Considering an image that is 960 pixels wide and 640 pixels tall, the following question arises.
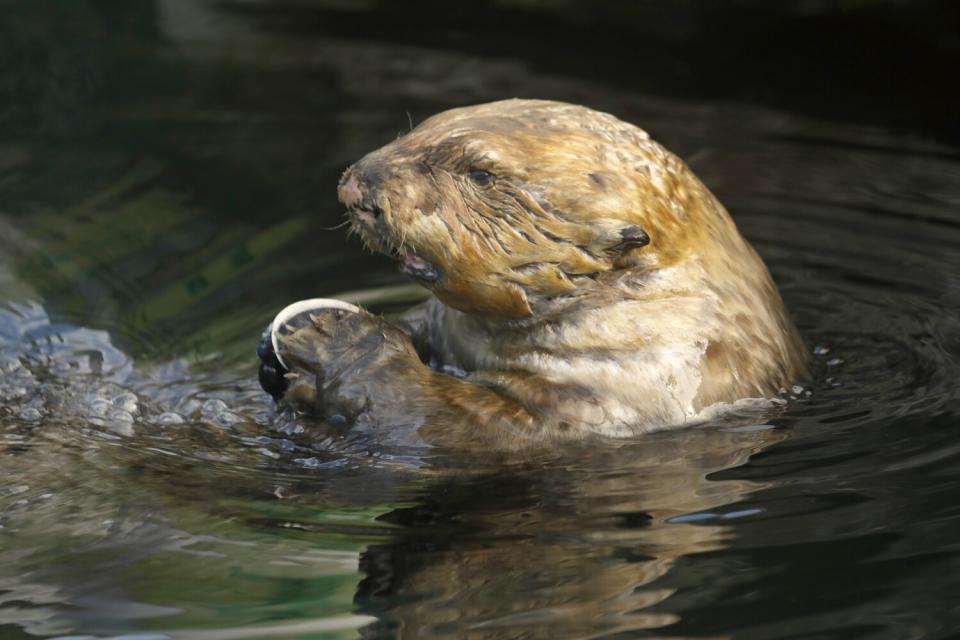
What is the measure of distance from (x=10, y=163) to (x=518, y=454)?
3.43 metres

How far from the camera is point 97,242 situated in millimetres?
5992

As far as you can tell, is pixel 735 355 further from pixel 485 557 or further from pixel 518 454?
pixel 485 557

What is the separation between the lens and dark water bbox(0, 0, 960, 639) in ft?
10.3

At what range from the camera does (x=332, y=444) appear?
14.0 feet

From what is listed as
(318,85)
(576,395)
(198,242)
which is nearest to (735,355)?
(576,395)

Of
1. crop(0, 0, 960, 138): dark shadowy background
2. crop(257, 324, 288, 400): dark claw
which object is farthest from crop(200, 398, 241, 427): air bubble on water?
crop(0, 0, 960, 138): dark shadowy background

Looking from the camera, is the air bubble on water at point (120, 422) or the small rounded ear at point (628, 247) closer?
the small rounded ear at point (628, 247)

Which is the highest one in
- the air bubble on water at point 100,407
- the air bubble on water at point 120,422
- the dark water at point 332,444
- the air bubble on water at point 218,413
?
the dark water at point 332,444

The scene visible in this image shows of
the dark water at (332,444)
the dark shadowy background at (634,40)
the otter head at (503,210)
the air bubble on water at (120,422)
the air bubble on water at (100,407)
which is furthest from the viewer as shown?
the dark shadowy background at (634,40)

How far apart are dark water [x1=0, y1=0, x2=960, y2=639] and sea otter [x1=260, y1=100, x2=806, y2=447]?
0.48 ft

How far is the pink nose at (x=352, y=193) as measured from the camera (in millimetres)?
4234

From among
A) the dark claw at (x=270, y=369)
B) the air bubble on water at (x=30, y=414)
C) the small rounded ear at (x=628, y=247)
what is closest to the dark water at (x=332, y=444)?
the air bubble on water at (x=30, y=414)

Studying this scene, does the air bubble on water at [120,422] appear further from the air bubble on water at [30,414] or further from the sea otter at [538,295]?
the sea otter at [538,295]

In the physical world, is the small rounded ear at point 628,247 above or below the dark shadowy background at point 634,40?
below
